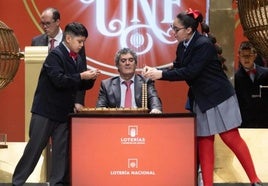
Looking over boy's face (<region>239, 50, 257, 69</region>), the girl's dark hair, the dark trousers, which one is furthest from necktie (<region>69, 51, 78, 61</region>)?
boy's face (<region>239, 50, 257, 69</region>)

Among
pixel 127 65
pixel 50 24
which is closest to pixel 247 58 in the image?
pixel 127 65

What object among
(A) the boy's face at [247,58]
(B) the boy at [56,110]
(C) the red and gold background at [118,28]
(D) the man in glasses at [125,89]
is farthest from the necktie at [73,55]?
(C) the red and gold background at [118,28]

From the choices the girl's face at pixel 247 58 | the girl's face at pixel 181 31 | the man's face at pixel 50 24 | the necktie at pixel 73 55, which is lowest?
the necktie at pixel 73 55

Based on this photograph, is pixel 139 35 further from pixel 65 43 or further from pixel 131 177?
pixel 131 177

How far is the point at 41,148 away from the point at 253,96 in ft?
7.68

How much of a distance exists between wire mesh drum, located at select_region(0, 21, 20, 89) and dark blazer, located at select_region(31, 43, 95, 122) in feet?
1.22

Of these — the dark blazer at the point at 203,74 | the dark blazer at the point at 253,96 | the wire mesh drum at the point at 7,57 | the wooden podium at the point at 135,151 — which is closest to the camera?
the wooden podium at the point at 135,151

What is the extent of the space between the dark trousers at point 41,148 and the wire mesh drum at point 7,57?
463 millimetres

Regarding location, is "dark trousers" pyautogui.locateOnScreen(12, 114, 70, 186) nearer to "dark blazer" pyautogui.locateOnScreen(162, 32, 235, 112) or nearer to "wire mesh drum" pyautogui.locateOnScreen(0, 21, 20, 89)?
"wire mesh drum" pyautogui.locateOnScreen(0, 21, 20, 89)

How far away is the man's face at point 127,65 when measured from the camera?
5.93 m

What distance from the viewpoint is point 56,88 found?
18.0ft

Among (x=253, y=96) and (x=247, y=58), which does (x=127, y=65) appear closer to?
(x=247, y=58)

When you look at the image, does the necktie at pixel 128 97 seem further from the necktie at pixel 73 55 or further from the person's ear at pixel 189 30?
the person's ear at pixel 189 30

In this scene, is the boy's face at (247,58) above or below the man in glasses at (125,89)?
above
